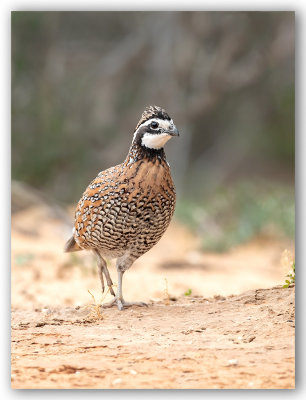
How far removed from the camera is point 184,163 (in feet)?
33.6

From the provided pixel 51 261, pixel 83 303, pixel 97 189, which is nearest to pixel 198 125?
pixel 51 261

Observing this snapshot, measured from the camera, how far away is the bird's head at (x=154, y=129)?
4.58m

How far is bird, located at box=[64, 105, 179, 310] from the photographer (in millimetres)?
4672

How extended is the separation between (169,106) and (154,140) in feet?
15.8

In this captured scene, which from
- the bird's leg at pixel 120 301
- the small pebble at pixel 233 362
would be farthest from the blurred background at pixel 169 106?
the small pebble at pixel 233 362

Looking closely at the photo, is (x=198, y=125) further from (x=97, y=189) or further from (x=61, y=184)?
(x=97, y=189)

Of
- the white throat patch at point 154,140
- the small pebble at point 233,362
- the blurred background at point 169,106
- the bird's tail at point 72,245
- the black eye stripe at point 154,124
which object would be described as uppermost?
the blurred background at point 169,106

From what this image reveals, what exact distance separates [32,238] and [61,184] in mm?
727

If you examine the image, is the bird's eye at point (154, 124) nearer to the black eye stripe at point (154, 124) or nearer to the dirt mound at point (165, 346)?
the black eye stripe at point (154, 124)

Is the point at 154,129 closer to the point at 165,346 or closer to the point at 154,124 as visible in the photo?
the point at 154,124

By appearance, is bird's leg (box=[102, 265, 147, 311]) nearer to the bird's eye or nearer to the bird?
the bird

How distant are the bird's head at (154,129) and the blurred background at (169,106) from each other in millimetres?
1489

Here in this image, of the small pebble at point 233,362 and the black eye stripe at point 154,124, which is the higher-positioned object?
the black eye stripe at point 154,124

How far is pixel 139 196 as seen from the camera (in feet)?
15.4
